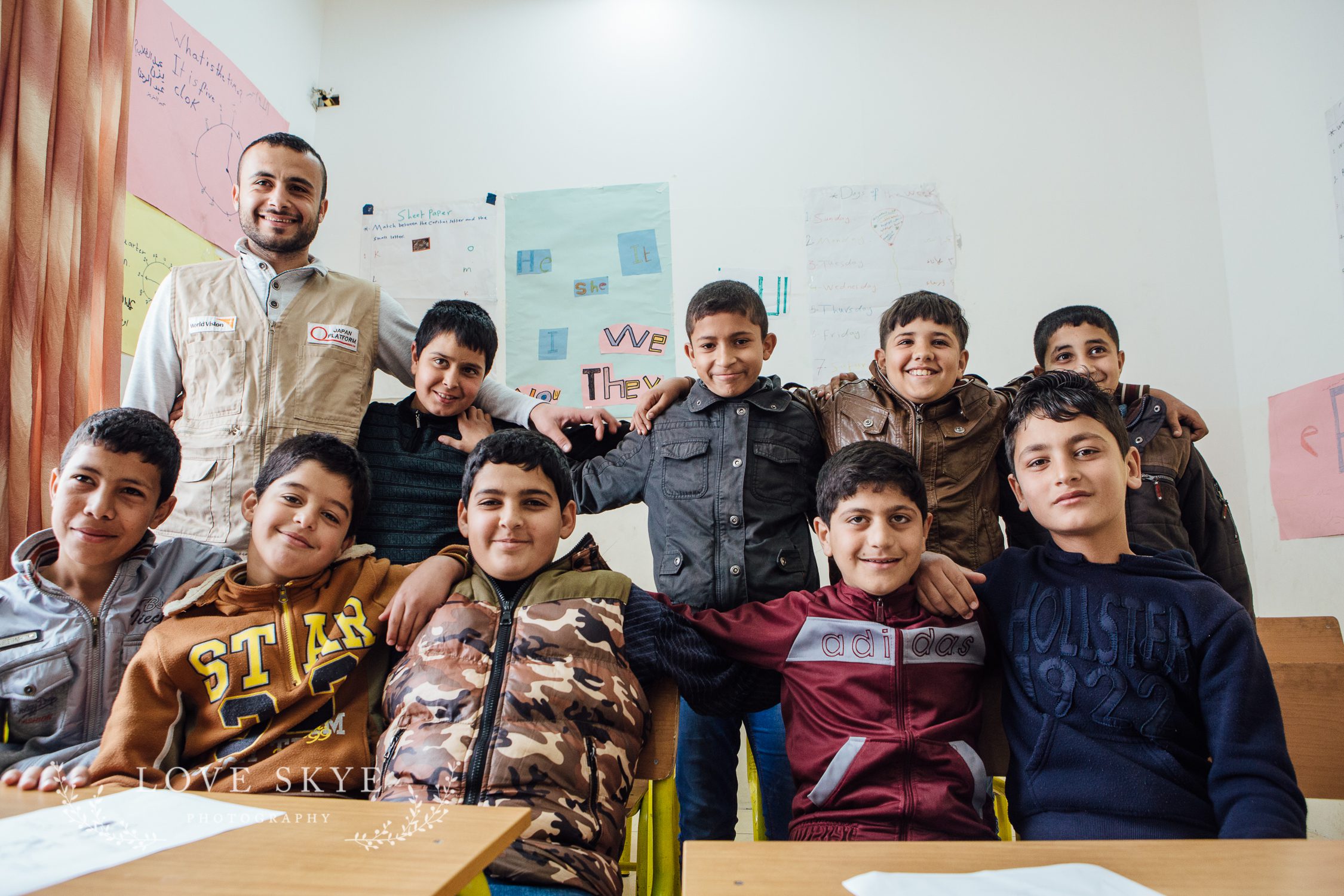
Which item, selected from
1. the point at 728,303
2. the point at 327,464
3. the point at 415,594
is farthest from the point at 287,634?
the point at 728,303

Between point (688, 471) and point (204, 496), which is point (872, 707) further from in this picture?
point (204, 496)

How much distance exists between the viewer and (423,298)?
10.7 ft

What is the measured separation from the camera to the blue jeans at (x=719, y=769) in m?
1.61

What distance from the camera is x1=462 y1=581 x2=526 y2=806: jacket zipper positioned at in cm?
110

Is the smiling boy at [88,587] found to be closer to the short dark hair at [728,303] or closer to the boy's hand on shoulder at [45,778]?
the boy's hand on shoulder at [45,778]

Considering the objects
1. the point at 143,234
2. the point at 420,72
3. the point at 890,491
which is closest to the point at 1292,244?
the point at 890,491

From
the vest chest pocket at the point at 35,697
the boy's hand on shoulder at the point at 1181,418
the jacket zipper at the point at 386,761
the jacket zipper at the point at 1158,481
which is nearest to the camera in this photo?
the jacket zipper at the point at 386,761

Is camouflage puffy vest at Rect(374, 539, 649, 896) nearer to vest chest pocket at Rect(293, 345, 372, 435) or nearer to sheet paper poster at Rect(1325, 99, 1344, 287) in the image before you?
vest chest pocket at Rect(293, 345, 372, 435)

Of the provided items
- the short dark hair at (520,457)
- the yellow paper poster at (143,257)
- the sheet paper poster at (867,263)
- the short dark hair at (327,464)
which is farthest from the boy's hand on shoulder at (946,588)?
the yellow paper poster at (143,257)

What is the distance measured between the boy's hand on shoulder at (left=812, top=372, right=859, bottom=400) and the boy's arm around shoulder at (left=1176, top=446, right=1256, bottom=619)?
0.83 m

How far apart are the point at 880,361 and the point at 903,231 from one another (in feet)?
4.44

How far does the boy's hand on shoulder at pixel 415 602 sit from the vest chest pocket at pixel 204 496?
1.71 ft

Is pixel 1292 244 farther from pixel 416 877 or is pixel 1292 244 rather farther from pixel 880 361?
pixel 416 877

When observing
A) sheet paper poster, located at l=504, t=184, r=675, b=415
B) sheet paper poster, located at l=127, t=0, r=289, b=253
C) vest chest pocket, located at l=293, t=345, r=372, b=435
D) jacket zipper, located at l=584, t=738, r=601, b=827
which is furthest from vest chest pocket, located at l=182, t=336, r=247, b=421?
sheet paper poster, located at l=504, t=184, r=675, b=415
